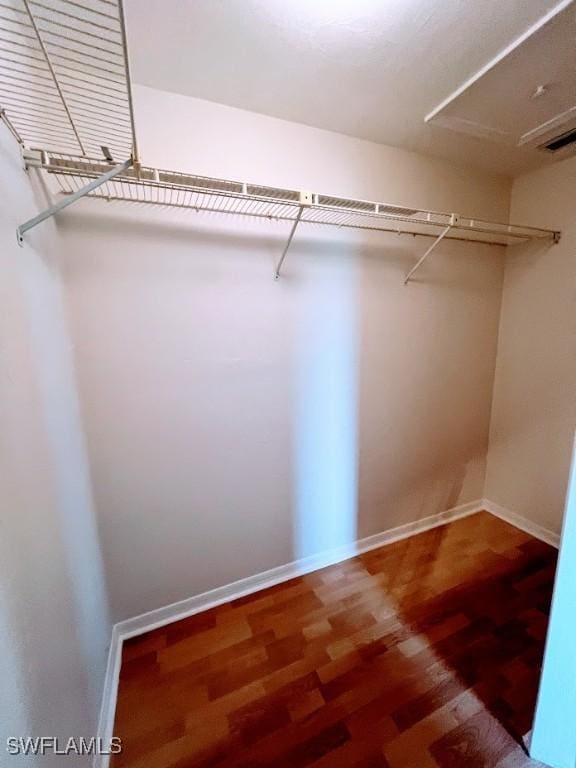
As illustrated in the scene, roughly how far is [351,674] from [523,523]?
176cm

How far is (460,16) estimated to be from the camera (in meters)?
0.95

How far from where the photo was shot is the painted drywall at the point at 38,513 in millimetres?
634

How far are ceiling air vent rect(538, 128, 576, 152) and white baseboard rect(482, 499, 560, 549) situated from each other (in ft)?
7.80

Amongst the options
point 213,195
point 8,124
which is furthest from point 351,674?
point 8,124

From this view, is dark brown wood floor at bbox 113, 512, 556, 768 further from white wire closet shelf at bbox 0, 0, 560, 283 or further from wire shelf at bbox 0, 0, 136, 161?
wire shelf at bbox 0, 0, 136, 161

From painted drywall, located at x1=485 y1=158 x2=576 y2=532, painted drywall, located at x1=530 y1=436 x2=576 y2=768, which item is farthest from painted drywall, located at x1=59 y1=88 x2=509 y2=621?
painted drywall, located at x1=530 y1=436 x2=576 y2=768

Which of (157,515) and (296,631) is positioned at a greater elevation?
(157,515)

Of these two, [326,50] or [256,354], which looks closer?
[326,50]

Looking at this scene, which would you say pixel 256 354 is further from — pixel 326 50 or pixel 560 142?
pixel 560 142

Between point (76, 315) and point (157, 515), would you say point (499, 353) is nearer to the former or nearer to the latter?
point (157, 515)

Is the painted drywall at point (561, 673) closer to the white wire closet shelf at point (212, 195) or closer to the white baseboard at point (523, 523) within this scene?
the white wire closet shelf at point (212, 195)

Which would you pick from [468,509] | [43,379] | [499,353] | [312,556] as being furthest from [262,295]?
[468,509]

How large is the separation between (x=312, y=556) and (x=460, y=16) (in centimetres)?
246

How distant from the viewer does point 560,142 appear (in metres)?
1.66
